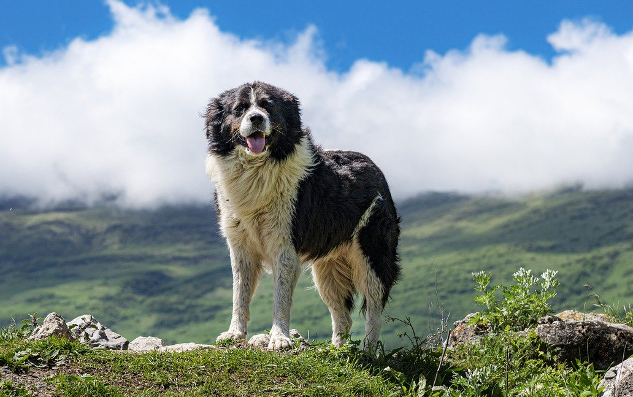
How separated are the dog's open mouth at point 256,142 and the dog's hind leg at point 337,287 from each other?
2186 mm

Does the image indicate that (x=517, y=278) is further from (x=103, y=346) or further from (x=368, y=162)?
(x=103, y=346)

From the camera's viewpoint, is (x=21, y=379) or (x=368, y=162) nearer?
(x=21, y=379)

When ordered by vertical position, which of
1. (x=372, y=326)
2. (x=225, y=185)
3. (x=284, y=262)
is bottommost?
Answer: (x=372, y=326)

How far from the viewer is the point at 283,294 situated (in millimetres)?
9070

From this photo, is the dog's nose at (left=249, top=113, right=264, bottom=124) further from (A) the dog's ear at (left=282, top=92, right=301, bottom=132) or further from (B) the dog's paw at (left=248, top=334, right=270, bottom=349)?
(B) the dog's paw at (left=248, top=334, right=270, bottom=349)

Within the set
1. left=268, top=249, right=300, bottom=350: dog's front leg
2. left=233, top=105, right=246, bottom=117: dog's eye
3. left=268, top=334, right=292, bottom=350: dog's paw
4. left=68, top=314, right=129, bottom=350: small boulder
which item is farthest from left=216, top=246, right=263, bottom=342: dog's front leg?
left=233, top=105, right=246, bottom=117: dog's eye

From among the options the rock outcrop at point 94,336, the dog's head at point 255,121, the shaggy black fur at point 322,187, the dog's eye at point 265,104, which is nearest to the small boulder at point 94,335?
the rock outcrop at point 94,336

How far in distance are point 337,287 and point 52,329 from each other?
384 cm

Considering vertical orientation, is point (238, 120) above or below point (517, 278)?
above

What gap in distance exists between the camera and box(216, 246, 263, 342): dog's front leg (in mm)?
9375

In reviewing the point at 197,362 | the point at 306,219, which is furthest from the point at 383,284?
the point at 197,362

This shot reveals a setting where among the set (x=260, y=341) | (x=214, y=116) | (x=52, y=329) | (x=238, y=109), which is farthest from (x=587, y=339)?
(x=52, y=329)

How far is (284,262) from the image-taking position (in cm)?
921

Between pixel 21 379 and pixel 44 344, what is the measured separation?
65 centimetres
